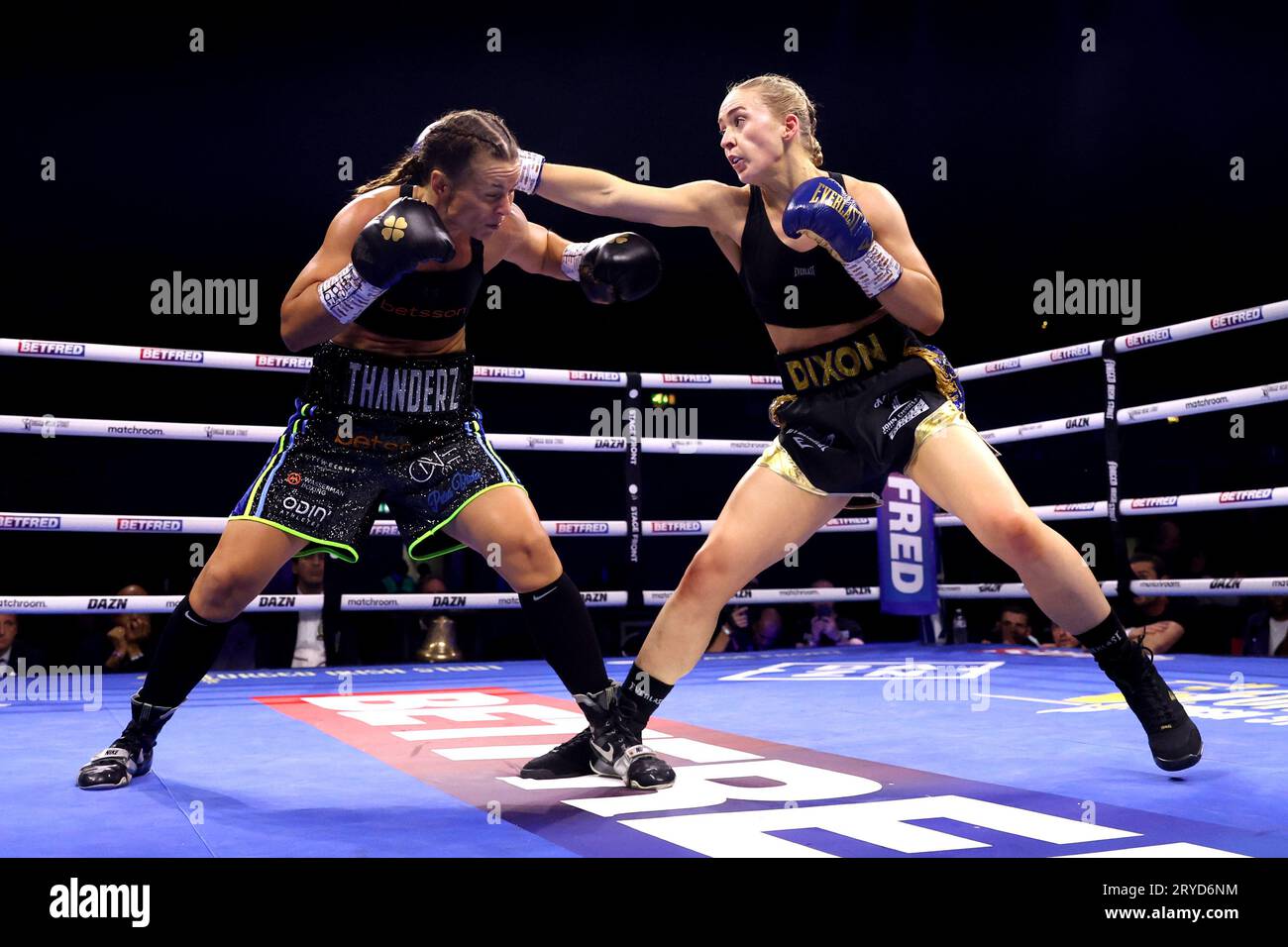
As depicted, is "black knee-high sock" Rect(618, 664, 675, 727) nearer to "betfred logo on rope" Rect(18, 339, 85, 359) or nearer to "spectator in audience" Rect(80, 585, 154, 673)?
"betfred logo on rope" Rect(18, 339, 85, 359)

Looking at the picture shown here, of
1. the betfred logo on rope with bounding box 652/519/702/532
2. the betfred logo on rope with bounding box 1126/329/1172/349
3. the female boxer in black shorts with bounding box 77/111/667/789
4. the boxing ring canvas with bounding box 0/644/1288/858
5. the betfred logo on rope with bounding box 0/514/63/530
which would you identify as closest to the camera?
the boxing ring canvas with bounding box 0/644/1288/858

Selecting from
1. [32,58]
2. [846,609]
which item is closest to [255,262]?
[32,58]

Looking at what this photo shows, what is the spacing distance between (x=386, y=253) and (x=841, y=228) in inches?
31.0

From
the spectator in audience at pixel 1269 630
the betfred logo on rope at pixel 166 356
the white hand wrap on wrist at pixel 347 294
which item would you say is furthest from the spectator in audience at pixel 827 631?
the white hand wrap on wrist at pixel 347 294

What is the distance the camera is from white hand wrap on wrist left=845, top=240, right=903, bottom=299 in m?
2.13

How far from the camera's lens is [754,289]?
2.37 meters

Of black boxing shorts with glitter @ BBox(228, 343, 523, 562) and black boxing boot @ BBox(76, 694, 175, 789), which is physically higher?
black boxing shorts with glitter @ BBox(228, 343, 523, 562)

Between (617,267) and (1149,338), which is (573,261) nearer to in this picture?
(617,267)

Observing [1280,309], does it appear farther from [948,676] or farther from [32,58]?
[32,58]

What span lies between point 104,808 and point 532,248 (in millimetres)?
1294

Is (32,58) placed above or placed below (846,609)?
above

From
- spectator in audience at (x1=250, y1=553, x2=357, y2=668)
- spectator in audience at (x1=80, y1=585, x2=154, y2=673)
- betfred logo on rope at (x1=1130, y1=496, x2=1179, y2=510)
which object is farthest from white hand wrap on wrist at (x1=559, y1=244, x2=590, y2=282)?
spectator in audience at (x1=80, y1=585, x2=154, y2=673)

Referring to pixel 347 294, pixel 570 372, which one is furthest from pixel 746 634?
pixel 347 294

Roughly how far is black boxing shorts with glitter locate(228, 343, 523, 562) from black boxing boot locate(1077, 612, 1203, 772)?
1.15 meters
